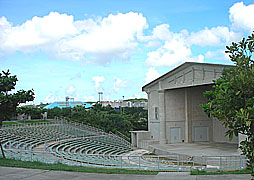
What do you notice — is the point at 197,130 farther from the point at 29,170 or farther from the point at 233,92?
the point at 233,92

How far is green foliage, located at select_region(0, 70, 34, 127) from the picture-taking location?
16922mm

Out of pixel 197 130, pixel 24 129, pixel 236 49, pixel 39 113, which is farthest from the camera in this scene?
pixel 39 113

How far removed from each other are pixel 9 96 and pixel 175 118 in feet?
83.5

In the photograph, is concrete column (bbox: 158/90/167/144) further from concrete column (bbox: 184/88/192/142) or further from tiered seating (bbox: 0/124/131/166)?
tiered seating (bbox: 0/124/131/166)

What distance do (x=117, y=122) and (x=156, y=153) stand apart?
20517mm

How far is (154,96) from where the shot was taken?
3906 cm

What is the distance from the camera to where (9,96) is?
1689 cm

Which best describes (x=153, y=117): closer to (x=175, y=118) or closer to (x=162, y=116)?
(x=162, y=116)

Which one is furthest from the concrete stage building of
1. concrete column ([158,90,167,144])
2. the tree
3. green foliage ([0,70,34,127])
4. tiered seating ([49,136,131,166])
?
the tree

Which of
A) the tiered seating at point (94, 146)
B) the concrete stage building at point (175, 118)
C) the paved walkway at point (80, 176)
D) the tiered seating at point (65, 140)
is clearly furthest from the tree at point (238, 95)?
the concrete stage building at point (175, 118)

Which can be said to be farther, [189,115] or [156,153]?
[189,115]

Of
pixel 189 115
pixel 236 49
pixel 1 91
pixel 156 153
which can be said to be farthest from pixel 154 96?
pixel 236 49

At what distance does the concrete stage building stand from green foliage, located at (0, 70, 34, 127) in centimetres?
2205

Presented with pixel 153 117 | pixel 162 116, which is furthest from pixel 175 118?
pixel 153 117
